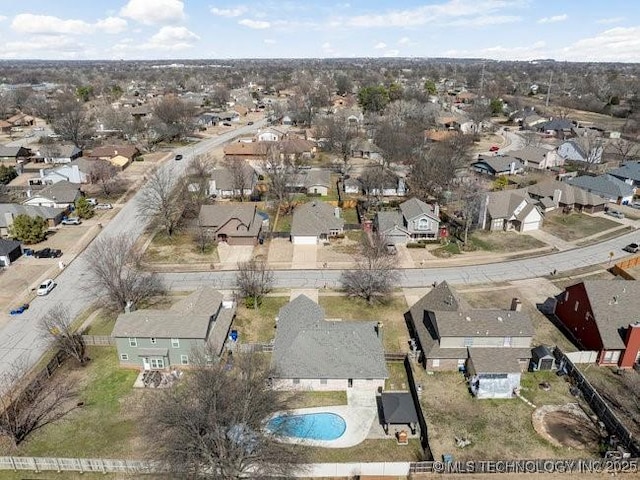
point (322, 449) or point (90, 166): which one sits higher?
point (90, 166)

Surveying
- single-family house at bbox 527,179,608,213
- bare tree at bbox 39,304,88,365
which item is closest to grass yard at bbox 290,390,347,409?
bare tree at bbox 39,304,88,365

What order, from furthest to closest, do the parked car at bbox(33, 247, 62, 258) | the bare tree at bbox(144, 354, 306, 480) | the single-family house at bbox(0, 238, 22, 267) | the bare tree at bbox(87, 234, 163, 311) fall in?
the parked car at bbox(33, 247, 62, 258), the single-family house at bbox(0, 238, 22, 267), the bare tree at bbox(87, 234, 163, 311), the bare tree at bbox(144, 354, 306, 480)

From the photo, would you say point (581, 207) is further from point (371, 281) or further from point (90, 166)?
point (90, 166)

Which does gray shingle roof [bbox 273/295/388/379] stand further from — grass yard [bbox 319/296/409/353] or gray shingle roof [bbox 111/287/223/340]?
gray shingle roof [bbox 111/287/223/340]

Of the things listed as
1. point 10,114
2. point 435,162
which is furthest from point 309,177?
point 10,114

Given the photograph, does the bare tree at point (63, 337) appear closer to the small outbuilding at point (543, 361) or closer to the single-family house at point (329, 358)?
the single-family house at point (329, 358)

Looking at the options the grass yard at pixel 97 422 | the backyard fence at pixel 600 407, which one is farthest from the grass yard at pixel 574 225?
the grass yard at pixel 97 422
